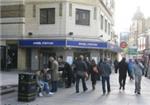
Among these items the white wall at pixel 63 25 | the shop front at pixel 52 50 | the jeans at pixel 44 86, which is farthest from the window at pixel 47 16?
the jeans at pixel 44 86

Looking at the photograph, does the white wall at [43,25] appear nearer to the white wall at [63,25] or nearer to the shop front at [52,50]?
the white wall at [63,25]

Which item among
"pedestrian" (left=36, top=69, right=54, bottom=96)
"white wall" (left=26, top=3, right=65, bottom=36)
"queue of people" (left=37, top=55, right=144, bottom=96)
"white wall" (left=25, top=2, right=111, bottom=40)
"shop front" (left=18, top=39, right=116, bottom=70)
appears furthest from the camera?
"white wall" (left=26, top=3, right=65, bottom=36)

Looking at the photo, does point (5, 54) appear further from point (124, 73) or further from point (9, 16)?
point (124, 73)

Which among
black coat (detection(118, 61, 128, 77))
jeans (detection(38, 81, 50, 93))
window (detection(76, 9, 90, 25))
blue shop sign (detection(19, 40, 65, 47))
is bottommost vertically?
jeans (detection(38, 81, 50, 93))

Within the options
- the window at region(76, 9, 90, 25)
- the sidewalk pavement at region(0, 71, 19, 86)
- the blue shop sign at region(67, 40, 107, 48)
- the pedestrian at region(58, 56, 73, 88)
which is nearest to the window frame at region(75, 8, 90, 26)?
the window at region(76, 9, 90, 25)

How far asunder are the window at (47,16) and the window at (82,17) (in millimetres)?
2352

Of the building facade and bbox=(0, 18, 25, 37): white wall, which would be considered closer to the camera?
the building facade

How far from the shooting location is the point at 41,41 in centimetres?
3175

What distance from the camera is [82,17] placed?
3316 cm

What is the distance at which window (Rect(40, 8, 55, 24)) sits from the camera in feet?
107

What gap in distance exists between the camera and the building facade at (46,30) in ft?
105

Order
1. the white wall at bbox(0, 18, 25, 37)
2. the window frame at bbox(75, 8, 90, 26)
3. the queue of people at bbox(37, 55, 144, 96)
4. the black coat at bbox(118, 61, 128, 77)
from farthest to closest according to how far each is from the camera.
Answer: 1. the white wall at bbox(0, 18, 25, 37)
2. the window frame at bbox(75, 8, 90, 26)
3. the black coat at bbox(118, 61, 128, 77)
4. the queue of people at bbox(37, 55, 144, 96)

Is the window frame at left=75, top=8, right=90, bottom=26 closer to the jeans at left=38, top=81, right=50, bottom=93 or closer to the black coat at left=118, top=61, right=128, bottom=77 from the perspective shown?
the black coat at left=118, top=61, right=128, bottom=77

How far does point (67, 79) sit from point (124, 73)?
3350mm
